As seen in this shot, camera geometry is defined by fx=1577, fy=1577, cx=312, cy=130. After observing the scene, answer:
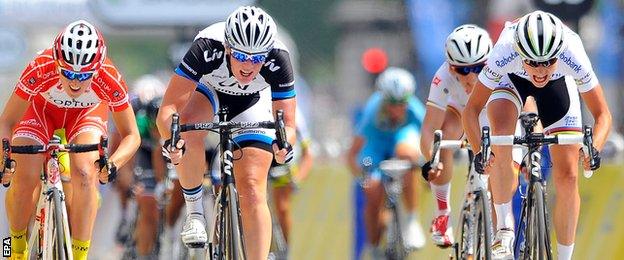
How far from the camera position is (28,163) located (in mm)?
10344

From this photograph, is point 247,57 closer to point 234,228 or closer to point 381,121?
point 234,228

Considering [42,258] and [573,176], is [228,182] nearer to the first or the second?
[42,258]

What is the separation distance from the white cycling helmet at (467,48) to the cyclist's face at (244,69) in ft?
7.23

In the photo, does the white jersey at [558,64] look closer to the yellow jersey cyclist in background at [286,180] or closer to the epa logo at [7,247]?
the epa logo at [7,247]

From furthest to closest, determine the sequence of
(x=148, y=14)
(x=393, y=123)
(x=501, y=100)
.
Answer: (x=148, y=14)
(x=393, y=123)
(x=501, y=100)

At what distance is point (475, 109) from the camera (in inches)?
418

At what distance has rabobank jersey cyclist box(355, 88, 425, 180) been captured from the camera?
15172 mm

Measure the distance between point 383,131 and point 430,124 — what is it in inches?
119

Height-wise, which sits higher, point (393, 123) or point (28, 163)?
point (393, 123)

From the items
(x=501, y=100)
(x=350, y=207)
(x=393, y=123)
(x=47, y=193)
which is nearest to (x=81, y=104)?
(x=47, y=193)

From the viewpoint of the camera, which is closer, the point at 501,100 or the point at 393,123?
the point at 501,100

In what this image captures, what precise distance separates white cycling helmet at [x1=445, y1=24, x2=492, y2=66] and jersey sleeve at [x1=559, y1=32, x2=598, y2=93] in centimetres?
150

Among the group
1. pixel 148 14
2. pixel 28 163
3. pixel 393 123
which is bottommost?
pixel 28 163

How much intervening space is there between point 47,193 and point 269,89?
1892 millimetres
